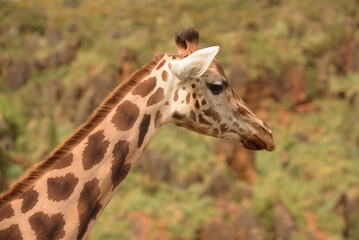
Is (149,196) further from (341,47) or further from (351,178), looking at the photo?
(341,47)

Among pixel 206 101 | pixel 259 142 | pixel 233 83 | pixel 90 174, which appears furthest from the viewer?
pixel 233 83

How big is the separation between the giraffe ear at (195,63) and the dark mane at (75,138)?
0.66 feet

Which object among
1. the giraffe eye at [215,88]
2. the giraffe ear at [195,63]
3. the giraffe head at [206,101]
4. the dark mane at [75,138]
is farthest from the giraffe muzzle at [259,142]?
the dark mane at [75,138]

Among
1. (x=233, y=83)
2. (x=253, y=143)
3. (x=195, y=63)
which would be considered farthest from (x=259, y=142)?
(x=233, y=83)

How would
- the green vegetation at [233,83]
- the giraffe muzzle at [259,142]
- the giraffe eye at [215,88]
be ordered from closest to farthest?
1. the giraffe eye at [215,88]
2. the giraffe muzzle at [259,142]
3. the green vegetation at [233,83]

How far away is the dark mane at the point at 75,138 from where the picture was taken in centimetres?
248

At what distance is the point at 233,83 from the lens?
21109 mm

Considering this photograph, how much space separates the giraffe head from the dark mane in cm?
22

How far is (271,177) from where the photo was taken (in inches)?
647

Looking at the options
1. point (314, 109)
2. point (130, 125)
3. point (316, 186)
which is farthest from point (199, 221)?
point (314, 109)

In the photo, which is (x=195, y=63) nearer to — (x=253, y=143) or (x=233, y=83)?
(x=253, y=143)

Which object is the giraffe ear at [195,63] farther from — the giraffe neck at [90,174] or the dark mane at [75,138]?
the dark mane at [75,138]

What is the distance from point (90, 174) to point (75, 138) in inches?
9.4

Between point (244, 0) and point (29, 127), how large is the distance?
26.3 meters
